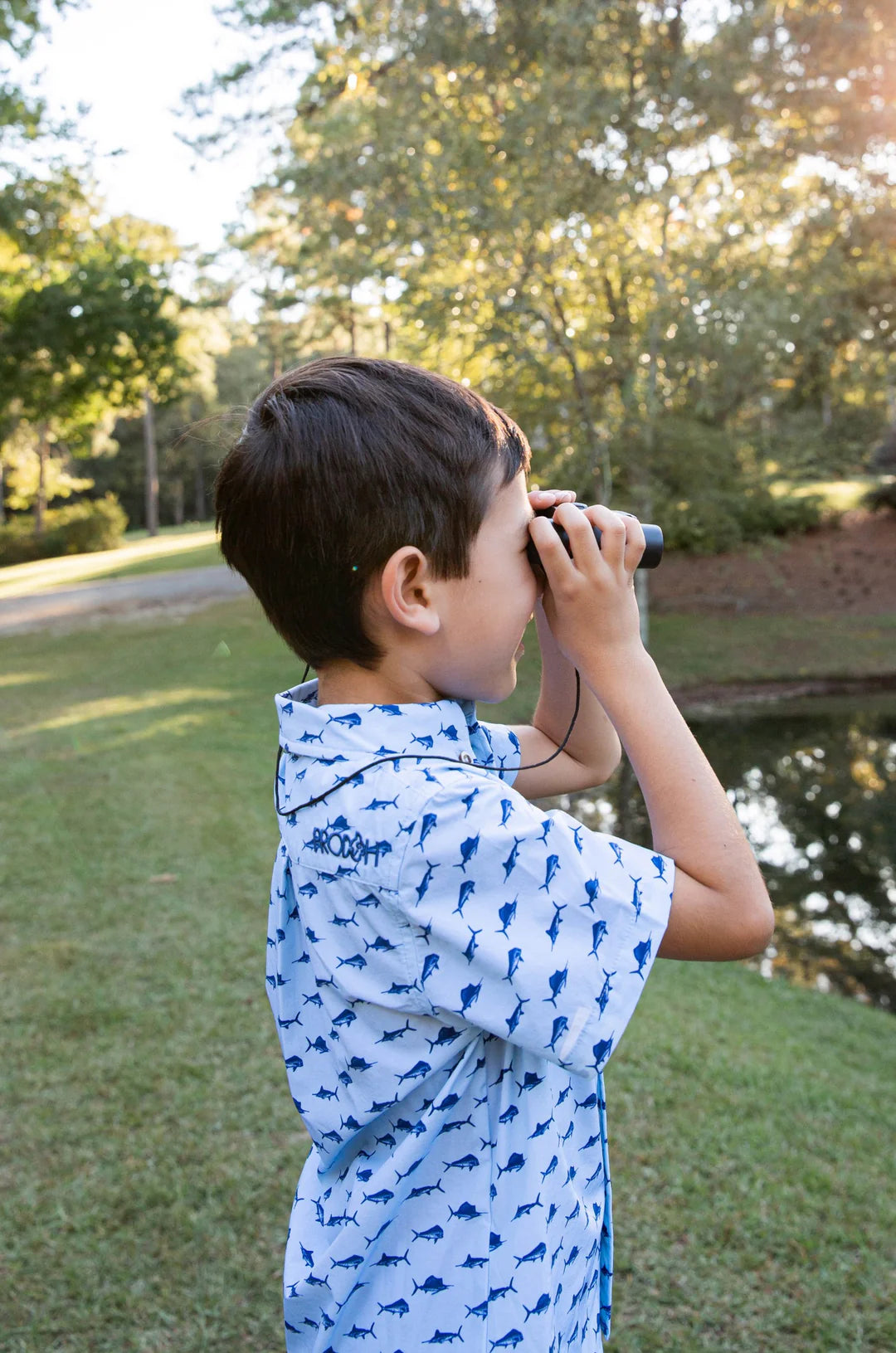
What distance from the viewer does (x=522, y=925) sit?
38.9 inches

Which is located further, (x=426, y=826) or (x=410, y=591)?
(x=410, y=591)

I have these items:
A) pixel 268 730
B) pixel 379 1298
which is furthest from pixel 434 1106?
pixel 268 730

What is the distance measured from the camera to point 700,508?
37.2ft

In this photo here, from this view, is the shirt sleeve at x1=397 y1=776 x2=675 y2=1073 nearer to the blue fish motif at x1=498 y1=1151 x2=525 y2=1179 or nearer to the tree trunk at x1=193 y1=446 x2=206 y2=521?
the blue fish motif at x1=498 y1=1151 x2=525 y2=1179

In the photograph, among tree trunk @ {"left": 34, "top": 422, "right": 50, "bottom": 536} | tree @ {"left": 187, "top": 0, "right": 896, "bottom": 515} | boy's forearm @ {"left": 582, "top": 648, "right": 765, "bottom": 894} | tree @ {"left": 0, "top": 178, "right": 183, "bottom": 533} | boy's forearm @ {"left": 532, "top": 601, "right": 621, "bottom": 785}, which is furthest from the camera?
tree trunk @ {"left": 34, "top": 422, "right": 50, "bottom": 536}

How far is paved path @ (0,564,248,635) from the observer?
16.0 m

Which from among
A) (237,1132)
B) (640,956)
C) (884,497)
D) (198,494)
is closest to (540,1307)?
(640,956)

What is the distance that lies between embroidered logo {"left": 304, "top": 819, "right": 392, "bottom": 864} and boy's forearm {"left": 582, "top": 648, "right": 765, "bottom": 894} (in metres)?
0.27

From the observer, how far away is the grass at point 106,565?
21516mm

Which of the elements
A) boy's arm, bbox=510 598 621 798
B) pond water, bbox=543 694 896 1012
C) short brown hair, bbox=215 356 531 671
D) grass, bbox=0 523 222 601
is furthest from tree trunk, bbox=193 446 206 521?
short brown hair, bbox=215 356 531 671

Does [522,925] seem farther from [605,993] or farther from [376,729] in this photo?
[376,729]

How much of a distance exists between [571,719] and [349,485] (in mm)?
551

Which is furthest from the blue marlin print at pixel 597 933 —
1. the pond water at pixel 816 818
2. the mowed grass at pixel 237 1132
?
the pond water at pixel 816 818

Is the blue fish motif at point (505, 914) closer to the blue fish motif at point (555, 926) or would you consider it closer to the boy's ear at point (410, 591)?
the blue fish motif at point (555, 926)
